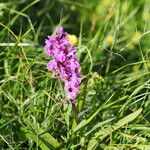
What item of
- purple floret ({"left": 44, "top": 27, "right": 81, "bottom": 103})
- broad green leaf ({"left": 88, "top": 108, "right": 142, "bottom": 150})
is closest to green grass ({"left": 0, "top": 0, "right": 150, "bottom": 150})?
broad green leaf ({"left": 88, "top": 108, "right": 142, "bottom": 150})

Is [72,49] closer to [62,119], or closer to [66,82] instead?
[66,82]

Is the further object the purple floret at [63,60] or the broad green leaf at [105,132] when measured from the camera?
the broad green leaf at [105,132]

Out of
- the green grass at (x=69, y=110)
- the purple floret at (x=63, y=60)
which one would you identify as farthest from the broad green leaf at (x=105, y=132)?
the purple floret at (x=63, y=60)

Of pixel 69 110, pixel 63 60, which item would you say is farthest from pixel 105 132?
pixel 63 60

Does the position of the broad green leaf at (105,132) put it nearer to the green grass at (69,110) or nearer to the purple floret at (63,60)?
the green grass at (69,110)

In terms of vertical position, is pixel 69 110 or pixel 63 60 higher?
pixel 63 60

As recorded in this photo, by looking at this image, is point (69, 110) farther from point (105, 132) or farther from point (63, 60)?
point (63, 60)

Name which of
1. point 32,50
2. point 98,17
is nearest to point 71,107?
point 32,50

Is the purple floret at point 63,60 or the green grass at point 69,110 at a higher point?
the purple floret at point 63,60
